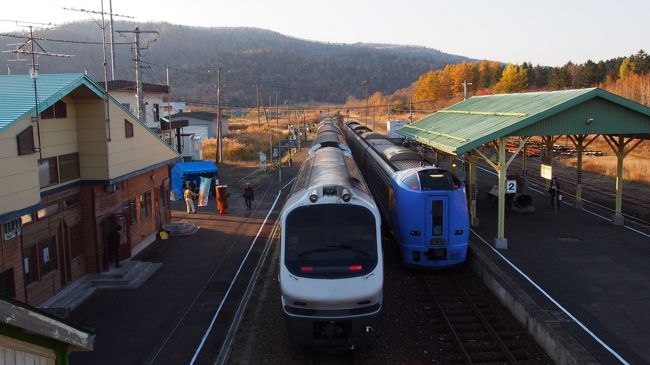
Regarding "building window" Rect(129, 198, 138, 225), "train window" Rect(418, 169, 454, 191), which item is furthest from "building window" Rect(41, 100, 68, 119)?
"train window" Rect(418, 169, 454, 191)

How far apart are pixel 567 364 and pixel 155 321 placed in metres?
7.94

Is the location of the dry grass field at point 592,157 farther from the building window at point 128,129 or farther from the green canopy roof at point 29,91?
the green canopy roof at point 29,91

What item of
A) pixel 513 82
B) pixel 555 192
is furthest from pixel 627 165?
pixel 513 82

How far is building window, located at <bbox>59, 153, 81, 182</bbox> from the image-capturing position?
1284 cm

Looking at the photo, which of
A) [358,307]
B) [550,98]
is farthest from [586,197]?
[358,307]

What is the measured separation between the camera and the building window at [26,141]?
404 inches

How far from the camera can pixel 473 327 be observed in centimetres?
1064

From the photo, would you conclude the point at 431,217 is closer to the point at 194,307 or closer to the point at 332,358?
the point at 332,358

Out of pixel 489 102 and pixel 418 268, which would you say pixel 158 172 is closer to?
pixel 418 268

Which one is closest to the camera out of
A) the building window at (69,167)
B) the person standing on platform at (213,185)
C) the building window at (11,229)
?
the building window at (11,229)

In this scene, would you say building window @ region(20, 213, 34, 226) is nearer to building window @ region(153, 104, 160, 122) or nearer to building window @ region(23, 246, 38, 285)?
building window @ region(23, 246, 38, 285)

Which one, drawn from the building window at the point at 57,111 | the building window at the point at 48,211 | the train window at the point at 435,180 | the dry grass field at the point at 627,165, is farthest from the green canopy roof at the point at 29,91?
the dry grass field at the point at 627,165

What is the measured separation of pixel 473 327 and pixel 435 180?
4.02 meters

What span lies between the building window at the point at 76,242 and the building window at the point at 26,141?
3295 mm
